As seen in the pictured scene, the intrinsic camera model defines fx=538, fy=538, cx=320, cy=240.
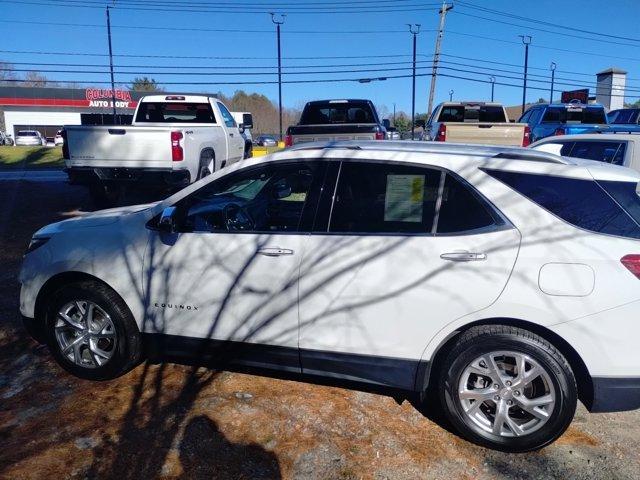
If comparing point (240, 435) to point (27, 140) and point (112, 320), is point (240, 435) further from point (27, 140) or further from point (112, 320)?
point (27, 140)

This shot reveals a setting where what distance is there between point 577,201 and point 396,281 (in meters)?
1.11

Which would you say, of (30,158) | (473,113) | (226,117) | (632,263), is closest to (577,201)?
(632,263)

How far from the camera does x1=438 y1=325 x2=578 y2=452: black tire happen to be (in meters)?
2.97

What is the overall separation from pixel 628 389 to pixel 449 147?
178 cm

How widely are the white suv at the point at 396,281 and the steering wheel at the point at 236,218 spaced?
0.03 meters

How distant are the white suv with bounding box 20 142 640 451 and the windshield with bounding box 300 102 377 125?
9.51 metres

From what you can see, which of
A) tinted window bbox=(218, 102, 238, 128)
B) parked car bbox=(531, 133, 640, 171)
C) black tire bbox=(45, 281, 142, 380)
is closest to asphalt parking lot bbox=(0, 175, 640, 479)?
black tire bbox=(45, 281, 142, 380)

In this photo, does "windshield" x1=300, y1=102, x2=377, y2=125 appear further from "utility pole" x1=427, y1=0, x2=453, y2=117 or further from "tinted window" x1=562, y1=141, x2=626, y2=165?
"utility pole" x1=427, y1=0, x2=453, y2=117

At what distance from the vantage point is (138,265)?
371cm

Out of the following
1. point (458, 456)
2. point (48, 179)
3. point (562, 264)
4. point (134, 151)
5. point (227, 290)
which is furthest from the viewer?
point (48, 179)

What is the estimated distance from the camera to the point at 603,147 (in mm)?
7195

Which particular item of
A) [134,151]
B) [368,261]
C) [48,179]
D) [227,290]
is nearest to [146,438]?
[227,290]

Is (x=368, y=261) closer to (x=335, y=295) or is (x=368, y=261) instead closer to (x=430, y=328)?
(x=335, y=295)

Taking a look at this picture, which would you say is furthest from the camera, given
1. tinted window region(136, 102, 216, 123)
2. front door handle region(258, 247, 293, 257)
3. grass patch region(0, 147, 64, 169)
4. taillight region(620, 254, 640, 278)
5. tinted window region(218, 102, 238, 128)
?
grass patch region(0, 147, 64, 169)
